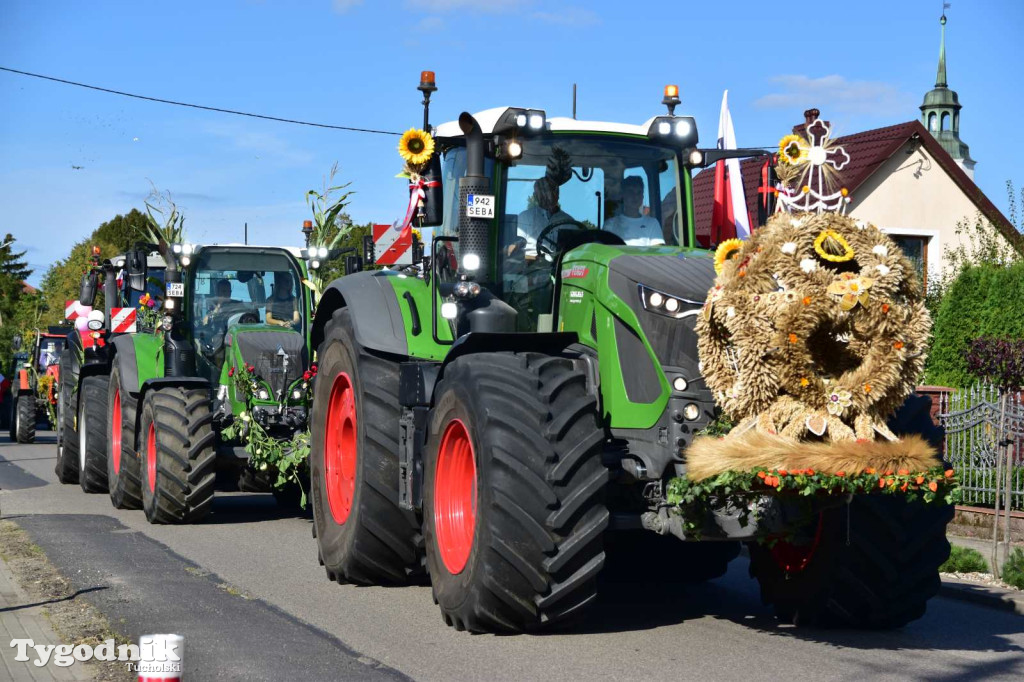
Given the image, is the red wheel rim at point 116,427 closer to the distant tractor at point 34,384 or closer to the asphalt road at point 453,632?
the asphalt road at point 453,632

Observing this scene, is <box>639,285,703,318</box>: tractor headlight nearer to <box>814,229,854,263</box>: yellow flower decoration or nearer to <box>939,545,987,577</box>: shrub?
<box>814,229,854,263</box>: yellow flower decoration

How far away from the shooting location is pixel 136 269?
13977 mm

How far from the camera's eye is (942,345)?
1986 cm

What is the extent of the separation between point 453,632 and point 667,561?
239 cm

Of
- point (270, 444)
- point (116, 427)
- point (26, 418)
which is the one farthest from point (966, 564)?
point (26, 418)

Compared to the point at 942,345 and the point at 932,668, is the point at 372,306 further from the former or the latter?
the point at 942,345

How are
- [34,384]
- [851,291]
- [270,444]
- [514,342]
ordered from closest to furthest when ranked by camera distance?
1. [851,291]
2. [514,342]
3. [270,444]
4. [34,384]

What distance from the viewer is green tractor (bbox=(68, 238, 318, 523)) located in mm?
12023

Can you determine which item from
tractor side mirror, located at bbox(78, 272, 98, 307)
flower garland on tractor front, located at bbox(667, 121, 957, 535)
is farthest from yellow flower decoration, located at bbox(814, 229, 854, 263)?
tractor side mirror, located at bbox(78, 272, 98, 307)

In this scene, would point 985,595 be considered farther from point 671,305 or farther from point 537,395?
point 537,395

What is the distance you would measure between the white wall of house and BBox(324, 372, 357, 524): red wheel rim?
62.2 feet

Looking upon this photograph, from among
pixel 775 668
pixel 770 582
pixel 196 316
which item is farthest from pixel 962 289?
pixel 775 668

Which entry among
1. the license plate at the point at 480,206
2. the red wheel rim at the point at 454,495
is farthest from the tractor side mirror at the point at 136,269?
the red wheel rim at the point at 454,495

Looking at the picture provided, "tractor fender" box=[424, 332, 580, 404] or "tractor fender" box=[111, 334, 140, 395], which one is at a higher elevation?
"tractor fender" box=[424, 332, 580, 404]
